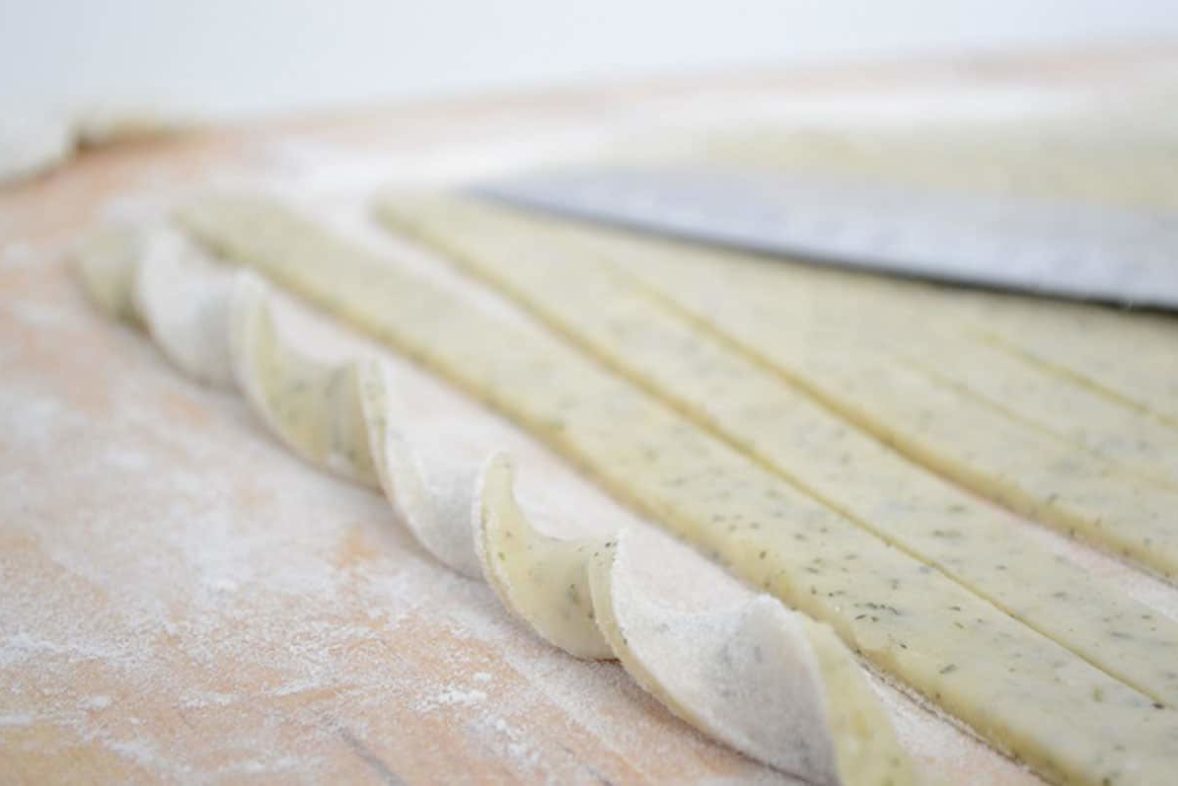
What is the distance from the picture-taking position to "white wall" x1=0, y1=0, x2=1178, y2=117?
133 inches

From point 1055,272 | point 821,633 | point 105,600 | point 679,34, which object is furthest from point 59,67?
point 821,633

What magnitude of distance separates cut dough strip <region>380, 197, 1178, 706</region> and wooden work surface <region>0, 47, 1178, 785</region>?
205 mm

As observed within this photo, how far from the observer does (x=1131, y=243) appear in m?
2.17

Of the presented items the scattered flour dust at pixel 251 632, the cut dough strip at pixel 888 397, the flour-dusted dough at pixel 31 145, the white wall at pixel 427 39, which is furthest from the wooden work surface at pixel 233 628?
the white wall at pixel 427 39

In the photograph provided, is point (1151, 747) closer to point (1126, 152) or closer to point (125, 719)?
point (125, 719)

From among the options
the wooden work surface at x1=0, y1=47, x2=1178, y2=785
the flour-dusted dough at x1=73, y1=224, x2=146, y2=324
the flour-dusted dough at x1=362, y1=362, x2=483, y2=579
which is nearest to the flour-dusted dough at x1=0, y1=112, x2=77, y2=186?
the flour-dusted dough at x1=73, y1=224, x2=146, y2=324

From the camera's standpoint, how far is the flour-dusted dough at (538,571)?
4.63ft

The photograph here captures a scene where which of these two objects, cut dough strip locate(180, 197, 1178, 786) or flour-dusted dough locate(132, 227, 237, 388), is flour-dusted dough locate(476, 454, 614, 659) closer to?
cut dough strip locate(180, 197, 1178, 786)

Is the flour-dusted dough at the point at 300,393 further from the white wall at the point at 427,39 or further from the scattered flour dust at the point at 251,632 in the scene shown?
the white wall at the point at 427,39

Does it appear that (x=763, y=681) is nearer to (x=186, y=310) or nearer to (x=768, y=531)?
(x=768, y=531)

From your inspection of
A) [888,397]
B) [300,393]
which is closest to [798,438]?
[888,397]

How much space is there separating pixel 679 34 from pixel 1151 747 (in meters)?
3.37

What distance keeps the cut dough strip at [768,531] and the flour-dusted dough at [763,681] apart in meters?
0.12

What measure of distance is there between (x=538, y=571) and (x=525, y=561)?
0.02 meters
